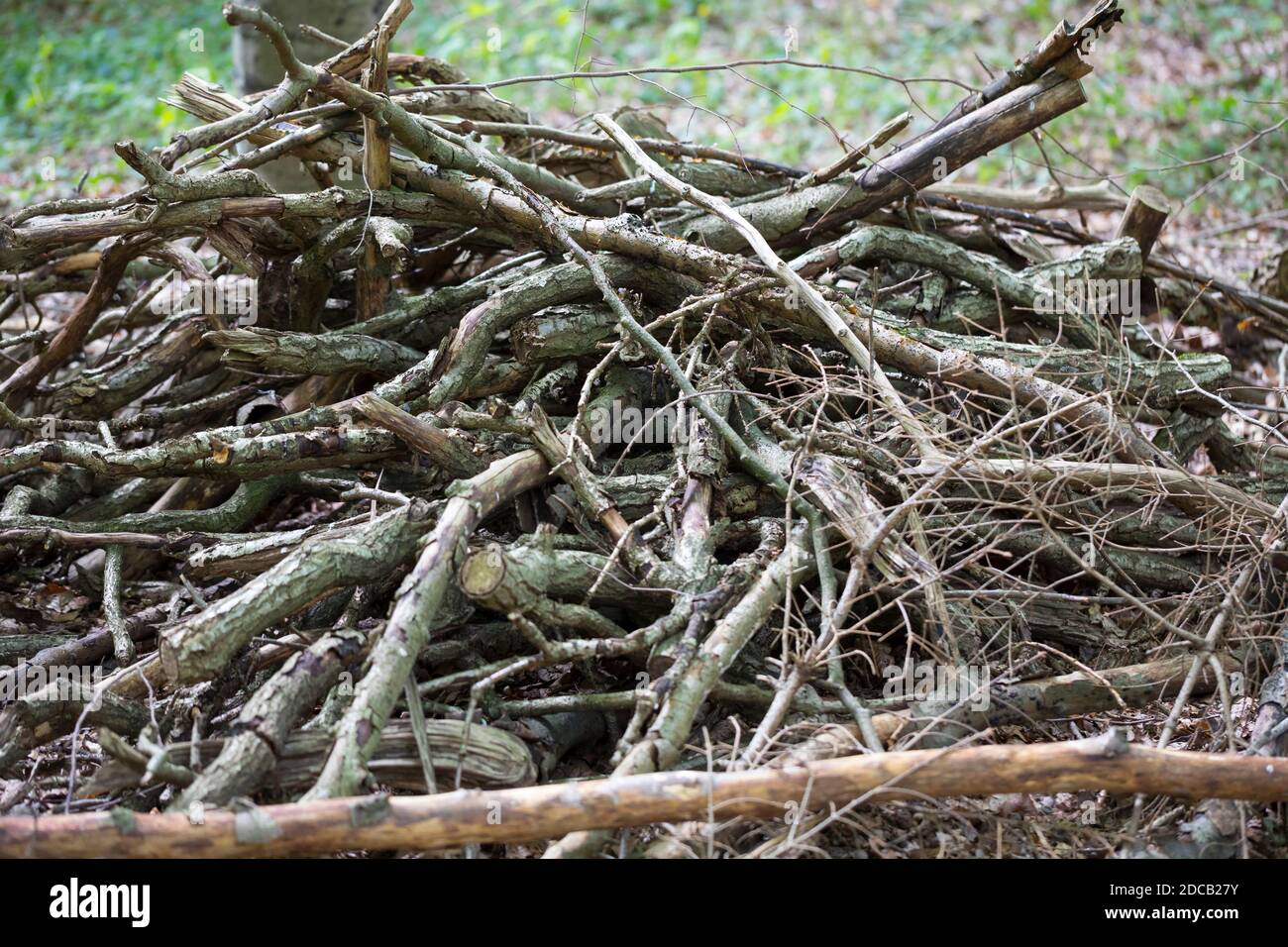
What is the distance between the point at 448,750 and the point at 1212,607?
213cm

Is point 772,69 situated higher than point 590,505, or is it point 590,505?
point 772,69

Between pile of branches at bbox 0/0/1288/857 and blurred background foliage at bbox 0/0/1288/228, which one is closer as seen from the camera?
pile of branches at bbox 0/0/1288/857

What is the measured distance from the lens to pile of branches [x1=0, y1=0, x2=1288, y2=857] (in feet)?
7.95

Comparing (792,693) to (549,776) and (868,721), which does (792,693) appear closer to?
(868,721)

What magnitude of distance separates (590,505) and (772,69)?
24.5 ft

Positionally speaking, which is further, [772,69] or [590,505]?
[772,69]

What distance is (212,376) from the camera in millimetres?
4105

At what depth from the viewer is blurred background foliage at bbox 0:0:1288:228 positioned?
792 centimetres

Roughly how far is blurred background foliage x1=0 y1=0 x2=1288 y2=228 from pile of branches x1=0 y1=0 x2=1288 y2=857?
3.62 meters

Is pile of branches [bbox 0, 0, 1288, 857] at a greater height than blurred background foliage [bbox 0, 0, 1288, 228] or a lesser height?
lesser

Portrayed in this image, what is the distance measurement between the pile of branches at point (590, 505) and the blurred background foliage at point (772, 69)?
3625 millimetres

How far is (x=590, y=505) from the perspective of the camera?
3.02 meters

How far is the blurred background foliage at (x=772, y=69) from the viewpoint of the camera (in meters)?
7.92

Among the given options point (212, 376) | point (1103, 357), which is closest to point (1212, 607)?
point (1103, 357)
